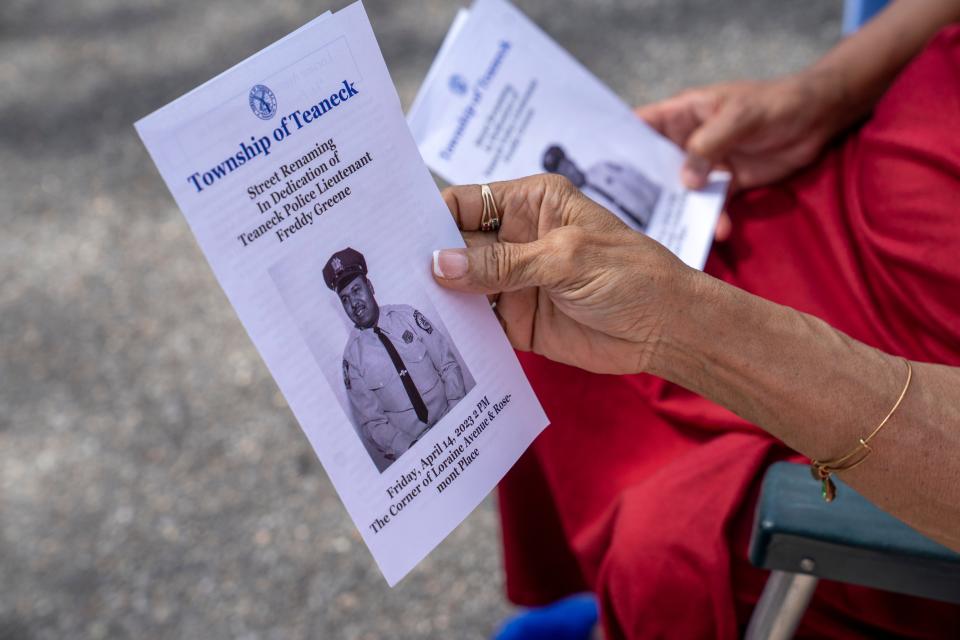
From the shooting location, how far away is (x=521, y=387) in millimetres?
771

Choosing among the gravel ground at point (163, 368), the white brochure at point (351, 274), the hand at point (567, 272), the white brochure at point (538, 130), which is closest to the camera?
the white brochure at point (351, 274)

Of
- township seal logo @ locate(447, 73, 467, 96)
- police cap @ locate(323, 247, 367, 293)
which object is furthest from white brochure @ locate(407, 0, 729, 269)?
police cap @ locate(323, 247, 367, 293)

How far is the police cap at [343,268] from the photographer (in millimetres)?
650

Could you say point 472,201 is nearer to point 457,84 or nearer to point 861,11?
point 457,84

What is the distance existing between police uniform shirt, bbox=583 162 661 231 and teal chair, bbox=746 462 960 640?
1.39 ft

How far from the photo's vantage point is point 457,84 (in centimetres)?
101

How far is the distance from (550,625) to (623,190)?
0.65m

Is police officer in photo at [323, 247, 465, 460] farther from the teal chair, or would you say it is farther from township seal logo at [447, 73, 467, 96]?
township seal logo at [447, 73, 467, 96]

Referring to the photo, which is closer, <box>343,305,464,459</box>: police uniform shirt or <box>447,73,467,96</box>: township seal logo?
<box>343,305,464,459</box>: police uniform shirt

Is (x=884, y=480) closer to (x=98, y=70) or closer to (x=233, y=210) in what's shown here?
(x=233, y=210)

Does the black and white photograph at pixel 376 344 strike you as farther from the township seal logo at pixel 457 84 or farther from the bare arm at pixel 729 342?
the township seal logo at pixel 457 84

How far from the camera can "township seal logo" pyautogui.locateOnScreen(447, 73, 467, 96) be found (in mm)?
1007

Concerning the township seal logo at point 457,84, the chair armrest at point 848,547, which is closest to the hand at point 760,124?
the township seal logo at point 457,84

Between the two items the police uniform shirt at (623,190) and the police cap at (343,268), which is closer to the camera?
the police cap at (343,268)
